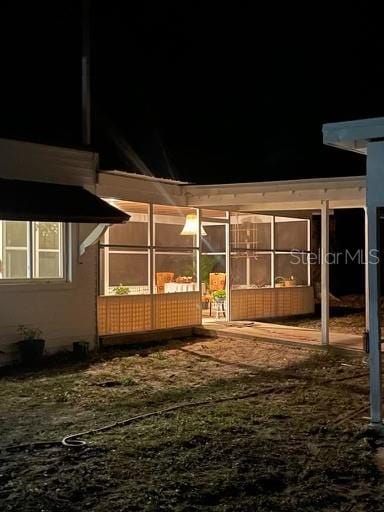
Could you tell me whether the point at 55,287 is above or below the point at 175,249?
A: below

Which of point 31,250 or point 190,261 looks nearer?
point 31,250

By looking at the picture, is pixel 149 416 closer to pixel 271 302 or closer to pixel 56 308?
pixel 56 308

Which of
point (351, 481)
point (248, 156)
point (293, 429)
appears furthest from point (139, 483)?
point (248, 156)

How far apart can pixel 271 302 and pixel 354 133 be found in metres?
10.3

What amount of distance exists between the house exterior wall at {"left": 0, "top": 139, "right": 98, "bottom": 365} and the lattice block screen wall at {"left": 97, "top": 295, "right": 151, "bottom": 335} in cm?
35

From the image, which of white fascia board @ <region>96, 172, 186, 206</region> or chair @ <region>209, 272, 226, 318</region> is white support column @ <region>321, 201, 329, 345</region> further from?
chair @ <region>209, 272, 226, 318</region>

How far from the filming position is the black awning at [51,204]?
9141mm

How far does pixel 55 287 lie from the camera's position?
11.0 metres

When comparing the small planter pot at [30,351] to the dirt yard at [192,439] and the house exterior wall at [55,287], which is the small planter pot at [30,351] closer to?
the house exterior wall at [55,287]

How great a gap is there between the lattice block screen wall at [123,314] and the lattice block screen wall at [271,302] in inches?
111

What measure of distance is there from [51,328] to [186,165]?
512 inches

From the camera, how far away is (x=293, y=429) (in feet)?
21.0

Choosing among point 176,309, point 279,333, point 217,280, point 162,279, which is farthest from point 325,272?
point 217,280

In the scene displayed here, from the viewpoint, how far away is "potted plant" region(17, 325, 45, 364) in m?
10.2
